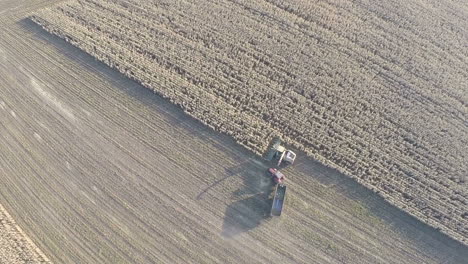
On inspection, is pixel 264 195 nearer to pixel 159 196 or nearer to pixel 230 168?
pixel 230 168

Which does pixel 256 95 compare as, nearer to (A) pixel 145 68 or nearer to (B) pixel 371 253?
(A) pixel 145 68

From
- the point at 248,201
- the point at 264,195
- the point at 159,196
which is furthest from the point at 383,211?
the point at 159,196

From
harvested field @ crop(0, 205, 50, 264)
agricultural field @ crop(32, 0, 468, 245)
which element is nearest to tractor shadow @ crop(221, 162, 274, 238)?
agricultural field @ crop(32, 0, 468, 245)

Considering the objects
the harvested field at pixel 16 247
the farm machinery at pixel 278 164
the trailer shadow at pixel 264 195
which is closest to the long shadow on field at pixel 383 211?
the trailer shadow at pixel 264 195

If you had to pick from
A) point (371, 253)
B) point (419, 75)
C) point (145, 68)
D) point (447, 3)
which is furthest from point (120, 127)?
point (447, 3)

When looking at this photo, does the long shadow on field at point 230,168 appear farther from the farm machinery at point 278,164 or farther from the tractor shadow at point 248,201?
the farm machinery at point 278,164
